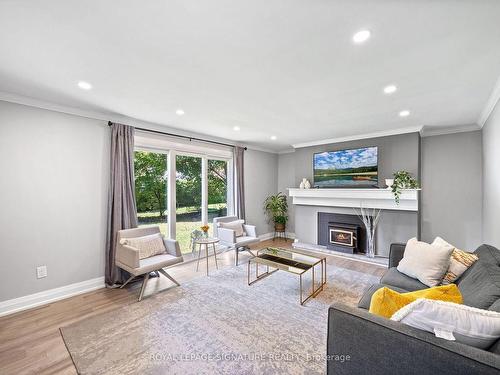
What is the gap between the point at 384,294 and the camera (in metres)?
1.34

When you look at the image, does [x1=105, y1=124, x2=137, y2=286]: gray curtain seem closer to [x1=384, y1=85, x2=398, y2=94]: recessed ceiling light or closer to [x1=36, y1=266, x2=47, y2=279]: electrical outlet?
[x1=36, y1=266, x2=47, y2=279]: electrical outlet

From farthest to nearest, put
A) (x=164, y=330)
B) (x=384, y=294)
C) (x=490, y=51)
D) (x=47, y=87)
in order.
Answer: (x=47, y=87), (x=164, y=330), (x=490, y=51), (x=384, y=294)

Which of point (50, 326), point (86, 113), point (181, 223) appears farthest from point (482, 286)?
point (86, 113)

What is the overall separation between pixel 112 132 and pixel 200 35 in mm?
2440

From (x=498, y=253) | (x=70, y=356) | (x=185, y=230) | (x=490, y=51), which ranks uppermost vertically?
(x=490, y=51)

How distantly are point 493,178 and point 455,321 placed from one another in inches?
119

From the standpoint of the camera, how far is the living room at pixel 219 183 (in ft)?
4.55

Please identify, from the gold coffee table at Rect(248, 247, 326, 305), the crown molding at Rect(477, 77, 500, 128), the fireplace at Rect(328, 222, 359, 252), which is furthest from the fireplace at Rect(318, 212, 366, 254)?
the crown molding at Rect(477, 77, 500, 128)

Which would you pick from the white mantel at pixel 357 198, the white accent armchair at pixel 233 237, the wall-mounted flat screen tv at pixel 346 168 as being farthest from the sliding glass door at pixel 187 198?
the wall-mounted flat screen tv at pixel 346 168

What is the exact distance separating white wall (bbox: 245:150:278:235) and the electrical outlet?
3.82 metres

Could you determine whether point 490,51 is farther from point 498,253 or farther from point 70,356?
point 70,356

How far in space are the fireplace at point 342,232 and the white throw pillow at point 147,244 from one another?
346 centimetres

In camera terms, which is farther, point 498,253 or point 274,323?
point 274,323

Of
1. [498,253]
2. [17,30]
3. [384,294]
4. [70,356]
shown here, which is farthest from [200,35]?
[498,253]
